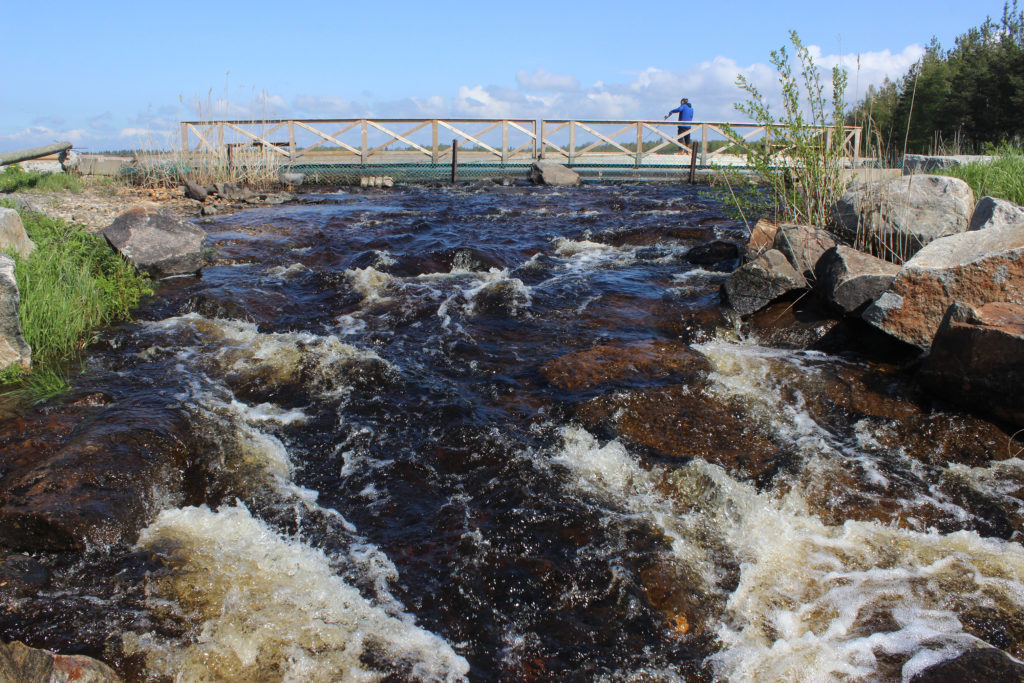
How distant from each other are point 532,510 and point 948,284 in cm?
369

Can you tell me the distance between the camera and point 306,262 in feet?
27.3

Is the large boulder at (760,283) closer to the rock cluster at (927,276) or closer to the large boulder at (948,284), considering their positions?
the rock cluster at (927,276)

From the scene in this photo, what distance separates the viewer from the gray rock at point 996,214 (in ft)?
18.4

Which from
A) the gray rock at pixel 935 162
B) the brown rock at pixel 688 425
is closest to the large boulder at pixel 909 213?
the gray rock at pixel 935 162

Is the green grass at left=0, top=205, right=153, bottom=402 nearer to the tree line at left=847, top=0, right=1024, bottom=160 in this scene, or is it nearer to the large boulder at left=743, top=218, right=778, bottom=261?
the large boulder at left=743, top=218, right=778, bottom=261

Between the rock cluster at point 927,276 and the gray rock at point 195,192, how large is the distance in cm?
1008

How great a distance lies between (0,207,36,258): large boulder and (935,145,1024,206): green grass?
30.9ft

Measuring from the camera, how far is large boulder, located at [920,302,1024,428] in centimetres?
404

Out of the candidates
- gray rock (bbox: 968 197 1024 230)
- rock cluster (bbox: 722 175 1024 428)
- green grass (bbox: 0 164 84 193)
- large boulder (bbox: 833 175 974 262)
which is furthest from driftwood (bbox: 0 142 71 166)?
gray rock (bbox: 968 197 1024 230)

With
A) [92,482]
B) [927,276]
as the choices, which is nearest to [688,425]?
[927,276]

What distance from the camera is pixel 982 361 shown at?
418 cm

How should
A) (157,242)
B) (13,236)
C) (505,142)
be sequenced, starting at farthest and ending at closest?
(505,142)
(157,242)
(13,236)

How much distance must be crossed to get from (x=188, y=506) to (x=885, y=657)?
3.20 meters

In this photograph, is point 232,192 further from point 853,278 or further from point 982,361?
point 982,361
